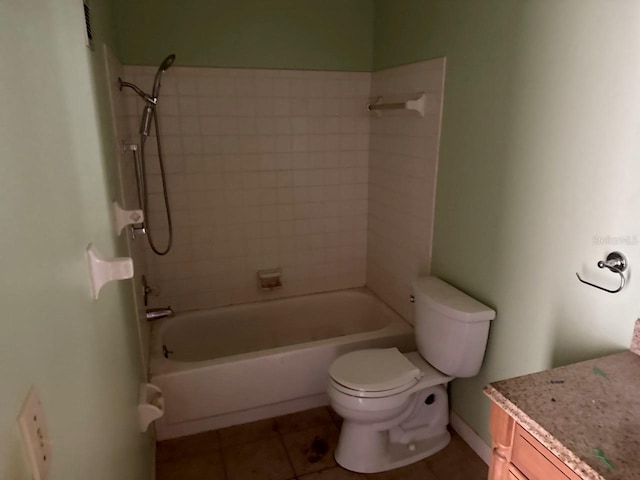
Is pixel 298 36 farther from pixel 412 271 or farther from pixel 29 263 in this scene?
pixel 29 263

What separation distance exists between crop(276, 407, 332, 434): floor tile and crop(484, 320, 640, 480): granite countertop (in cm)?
139

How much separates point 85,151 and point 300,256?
6.32ft

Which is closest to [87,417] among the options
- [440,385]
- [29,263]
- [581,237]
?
[29,263]

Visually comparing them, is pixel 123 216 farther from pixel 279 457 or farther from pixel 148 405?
pixel 279 457

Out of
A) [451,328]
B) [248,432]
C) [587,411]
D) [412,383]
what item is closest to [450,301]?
[451,328]

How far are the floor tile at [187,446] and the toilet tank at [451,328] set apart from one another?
3.68 feet

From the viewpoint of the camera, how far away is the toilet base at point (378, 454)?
200 centimetres

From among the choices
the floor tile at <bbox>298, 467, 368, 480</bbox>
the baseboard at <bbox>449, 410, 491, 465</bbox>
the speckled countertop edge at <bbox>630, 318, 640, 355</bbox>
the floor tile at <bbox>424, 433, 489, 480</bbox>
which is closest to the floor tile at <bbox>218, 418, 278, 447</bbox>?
the floor tile at <bbox>298, 467, 368, 480</bbox>

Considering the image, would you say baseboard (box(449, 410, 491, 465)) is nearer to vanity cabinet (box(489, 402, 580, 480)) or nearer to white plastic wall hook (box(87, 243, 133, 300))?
vanity cabinet (box(489, 402, 580, 480))

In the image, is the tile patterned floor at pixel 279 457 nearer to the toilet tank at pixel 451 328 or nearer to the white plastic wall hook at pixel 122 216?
the toilet tank at pixel 451 328

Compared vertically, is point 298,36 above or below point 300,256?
above

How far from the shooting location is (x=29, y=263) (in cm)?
56

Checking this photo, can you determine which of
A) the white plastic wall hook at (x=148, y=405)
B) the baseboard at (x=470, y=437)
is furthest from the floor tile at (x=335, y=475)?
the white plastic wall hook at (x=148, y=405)

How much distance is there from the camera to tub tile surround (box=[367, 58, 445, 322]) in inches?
86.2
